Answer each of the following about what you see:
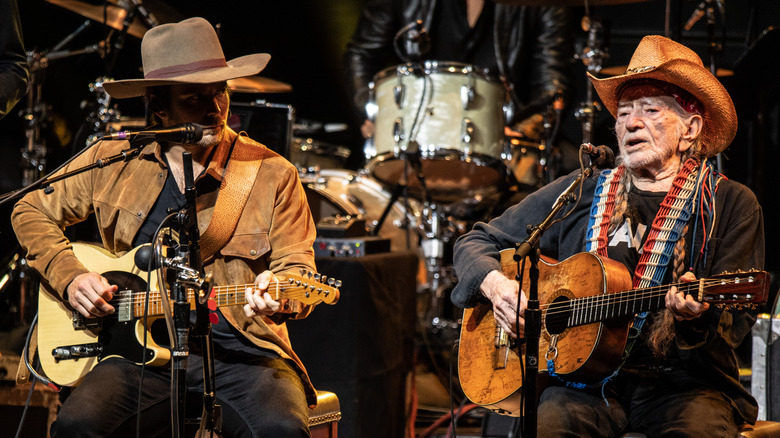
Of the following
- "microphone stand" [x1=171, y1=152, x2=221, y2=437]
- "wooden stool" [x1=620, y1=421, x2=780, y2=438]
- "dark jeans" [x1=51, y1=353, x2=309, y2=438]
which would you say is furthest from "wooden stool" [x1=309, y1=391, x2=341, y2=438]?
"wooden stool" [x1=620, y1=421, x2=780, y2=438]

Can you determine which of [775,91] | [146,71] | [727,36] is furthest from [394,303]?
[727,36]

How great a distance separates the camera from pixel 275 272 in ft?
11.6

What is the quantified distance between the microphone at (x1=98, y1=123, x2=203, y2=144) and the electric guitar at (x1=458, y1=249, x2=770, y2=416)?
4.86 feet

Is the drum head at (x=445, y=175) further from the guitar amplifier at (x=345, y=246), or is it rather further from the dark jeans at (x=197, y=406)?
the dark jeans at (x=197, y=406)

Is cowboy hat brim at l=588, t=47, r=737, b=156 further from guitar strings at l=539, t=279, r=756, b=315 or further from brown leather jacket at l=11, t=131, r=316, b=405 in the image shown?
brown leather jacket at l=11, t=131, r=316, b=405

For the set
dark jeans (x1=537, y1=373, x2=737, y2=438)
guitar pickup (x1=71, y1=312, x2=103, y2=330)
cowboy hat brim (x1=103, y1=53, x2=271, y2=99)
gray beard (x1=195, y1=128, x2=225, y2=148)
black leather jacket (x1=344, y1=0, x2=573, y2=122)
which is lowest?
dark jeans (x1=537, y1=373, x2=737, y2=438)

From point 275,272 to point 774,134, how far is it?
482cm

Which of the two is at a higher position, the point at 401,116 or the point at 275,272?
the point at 401,116

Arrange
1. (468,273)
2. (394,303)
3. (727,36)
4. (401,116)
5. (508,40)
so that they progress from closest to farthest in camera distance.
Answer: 1. (468,273)
2. (394,303)
3. (401,116)
4. (508,40)
5. (727,36)

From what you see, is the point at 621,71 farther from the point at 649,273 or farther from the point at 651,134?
the point at 649,273

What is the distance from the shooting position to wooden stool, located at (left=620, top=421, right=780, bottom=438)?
3229 millimetres

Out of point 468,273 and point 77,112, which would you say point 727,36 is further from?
point 77,112

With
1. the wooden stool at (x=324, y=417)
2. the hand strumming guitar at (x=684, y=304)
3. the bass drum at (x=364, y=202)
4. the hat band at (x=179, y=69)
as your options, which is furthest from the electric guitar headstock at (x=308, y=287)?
the bass drum at (x=364, y=202)

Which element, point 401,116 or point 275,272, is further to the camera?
point 401,116
